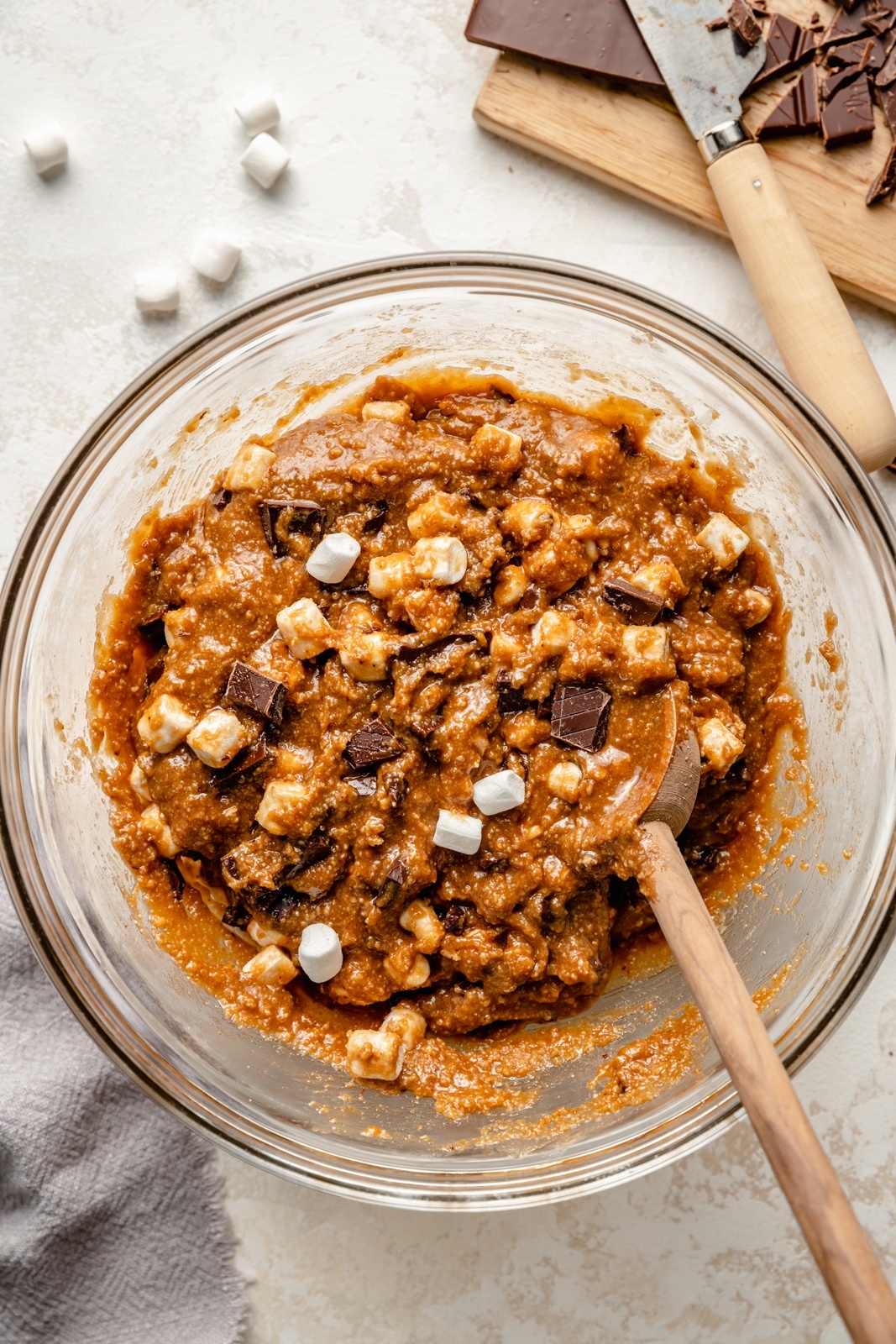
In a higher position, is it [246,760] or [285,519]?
[285,519]

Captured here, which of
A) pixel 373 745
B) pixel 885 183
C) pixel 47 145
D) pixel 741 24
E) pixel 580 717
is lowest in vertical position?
pixel 373 745

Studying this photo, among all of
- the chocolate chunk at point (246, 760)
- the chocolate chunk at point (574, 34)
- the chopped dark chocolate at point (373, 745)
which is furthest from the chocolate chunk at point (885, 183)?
the chocolate chunk at point (246, 760)

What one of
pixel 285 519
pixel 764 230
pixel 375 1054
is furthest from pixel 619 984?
pixel 764 230

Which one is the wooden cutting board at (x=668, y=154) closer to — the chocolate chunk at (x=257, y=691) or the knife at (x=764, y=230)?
the knife at (x=764, y=230)

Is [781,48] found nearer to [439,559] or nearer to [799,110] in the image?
[799,110]

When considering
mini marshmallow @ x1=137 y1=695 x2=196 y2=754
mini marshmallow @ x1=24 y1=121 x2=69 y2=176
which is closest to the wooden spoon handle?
mini marshmallow @ x1=137 y1=695 x2=196 y2=754

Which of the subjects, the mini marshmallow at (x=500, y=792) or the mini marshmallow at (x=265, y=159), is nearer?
the mini marshmallow at (x=500, y=792)
